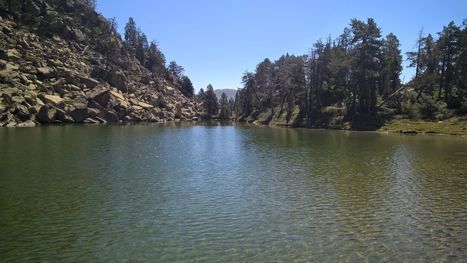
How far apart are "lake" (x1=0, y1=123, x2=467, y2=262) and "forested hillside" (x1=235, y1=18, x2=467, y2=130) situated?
250 ft

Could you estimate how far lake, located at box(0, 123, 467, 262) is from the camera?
2072 centimetres

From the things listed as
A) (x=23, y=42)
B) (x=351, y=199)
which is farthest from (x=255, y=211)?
(x=23, y=42)

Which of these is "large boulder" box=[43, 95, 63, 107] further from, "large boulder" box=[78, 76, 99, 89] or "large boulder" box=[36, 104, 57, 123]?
"large boulder" box=[78, 76, 99, 89]

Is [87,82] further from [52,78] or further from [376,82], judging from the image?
[376,82]

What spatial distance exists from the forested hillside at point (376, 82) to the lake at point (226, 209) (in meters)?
76.1

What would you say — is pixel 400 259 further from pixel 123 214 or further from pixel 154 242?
pixel 123 214

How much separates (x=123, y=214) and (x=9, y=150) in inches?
1418

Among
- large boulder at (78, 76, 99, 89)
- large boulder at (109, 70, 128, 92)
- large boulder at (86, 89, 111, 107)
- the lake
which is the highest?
large boulder at (109, 70, 128, 92)

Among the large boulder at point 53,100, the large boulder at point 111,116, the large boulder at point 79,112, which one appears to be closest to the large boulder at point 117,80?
the large boulder at point 111,116

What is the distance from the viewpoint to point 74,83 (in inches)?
5915

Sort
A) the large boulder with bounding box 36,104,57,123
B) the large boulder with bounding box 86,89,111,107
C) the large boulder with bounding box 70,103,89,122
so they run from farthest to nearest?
the large boulder with bounding box 86,89,111,107 < the large boulder with bounding box 70,103,89,122 < the large boulder with bounding box 36,104,57,123

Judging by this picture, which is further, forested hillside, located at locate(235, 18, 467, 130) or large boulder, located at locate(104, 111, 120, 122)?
large boulder, located at locate(104, 111, 120, 122)

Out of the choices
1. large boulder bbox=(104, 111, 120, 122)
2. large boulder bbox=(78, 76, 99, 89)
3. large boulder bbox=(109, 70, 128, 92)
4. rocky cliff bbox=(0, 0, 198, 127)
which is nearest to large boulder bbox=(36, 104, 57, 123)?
rocky cliff bbox=(0, 0, 198, 127)

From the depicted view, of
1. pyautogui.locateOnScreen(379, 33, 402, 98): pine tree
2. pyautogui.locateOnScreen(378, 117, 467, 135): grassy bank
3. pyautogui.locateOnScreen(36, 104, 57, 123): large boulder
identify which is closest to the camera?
pyautogui.locateOnScreen(378, 117, 467, 135): grassy bank
